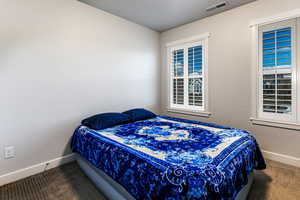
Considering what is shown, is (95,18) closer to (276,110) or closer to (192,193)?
(192,193)

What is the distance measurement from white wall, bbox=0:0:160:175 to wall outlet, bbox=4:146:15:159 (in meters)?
0.05

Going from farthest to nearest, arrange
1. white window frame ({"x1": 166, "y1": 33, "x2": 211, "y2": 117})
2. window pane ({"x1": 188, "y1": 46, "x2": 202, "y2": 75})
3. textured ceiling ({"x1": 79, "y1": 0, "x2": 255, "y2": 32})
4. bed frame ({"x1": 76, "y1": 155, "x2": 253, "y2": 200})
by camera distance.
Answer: window pane ({"x1": 188, "y1": 46, "x2": 202, "y2": 75}), white window frame ({"x1": 166, "y1": 33, "x2": 211, "y2": 117}), textured ceiling ({"x1": 79, "y1": 0, "x2": 255, "y2": 32}), bed frame ({"x1": 76, "y1": 155, "x2": 253, "y2": 200})

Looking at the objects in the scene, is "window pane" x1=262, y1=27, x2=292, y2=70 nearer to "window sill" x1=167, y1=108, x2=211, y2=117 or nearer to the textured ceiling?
the textured ceiling

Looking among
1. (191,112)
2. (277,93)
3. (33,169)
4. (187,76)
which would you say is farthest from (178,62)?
(33,169)

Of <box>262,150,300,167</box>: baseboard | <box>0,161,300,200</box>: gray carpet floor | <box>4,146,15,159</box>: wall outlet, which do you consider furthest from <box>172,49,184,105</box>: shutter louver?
<box>4,146,15,159</box>: wall outlet

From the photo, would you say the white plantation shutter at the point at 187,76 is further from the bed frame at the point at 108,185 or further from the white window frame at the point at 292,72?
the bed frame at the point at 108,185

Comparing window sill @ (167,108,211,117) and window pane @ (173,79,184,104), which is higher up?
window pane @ (173,79,184,104)

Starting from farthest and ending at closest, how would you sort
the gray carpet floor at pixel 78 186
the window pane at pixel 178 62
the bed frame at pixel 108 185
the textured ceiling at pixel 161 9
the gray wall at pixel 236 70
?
the window pane at pixel 178 62 < the textured ceiling at pixel 161 9 < the gray wall at pixel 236 70 < the gray carpet floor at pixel 78 186 < the bed frame at pixel 108 185

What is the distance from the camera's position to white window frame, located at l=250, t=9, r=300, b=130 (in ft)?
7.36

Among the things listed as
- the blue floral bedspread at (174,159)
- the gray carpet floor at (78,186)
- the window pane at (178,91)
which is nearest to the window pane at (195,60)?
the window pane at (178,91)

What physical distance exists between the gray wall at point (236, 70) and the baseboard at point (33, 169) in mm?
2711

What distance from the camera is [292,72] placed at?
229cm

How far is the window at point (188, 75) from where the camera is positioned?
3260 millimetres

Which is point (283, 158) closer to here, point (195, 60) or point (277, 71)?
point (277, 71)
